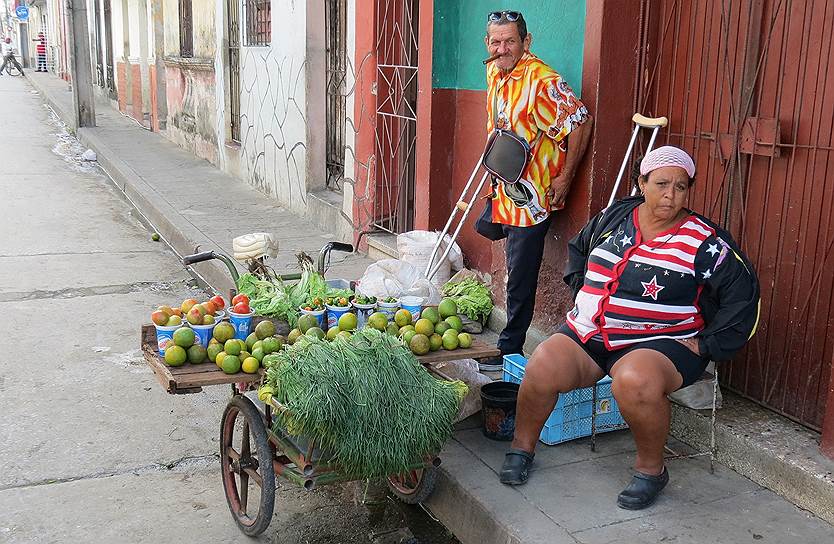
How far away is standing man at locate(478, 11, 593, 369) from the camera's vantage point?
4.69 m

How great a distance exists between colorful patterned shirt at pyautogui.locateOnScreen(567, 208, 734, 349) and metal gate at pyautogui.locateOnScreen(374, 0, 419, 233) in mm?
3736

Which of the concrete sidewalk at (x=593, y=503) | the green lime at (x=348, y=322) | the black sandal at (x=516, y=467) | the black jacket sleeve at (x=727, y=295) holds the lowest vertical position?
the concrete sidewalk at (x=593, y=503)

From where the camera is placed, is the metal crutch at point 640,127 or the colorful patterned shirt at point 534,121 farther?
the colorful patterned shirt at point 534,121

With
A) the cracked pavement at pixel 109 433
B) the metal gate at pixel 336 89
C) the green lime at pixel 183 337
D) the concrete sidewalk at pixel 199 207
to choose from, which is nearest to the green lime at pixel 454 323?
the cracked pavement at pixel 109 433

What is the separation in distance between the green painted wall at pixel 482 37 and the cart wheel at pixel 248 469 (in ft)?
8.60

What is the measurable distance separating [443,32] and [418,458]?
3.85 metres

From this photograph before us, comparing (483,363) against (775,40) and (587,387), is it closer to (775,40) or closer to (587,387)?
(587,387)

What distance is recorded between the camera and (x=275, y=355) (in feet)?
11.3

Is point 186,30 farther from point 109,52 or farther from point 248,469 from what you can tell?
point 248,469

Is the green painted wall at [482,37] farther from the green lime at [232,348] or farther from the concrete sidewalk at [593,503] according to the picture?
the green lime at [232,348]

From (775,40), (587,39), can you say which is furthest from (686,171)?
(587,39)

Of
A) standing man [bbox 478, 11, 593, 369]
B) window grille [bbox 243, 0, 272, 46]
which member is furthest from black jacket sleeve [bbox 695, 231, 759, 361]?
window grille [bbox 243, 0, 272, 46]

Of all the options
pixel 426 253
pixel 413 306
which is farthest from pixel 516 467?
pixel 426 253

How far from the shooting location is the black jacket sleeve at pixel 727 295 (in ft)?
11.3
